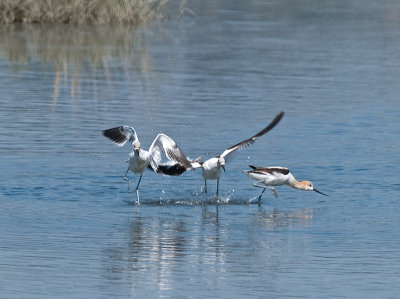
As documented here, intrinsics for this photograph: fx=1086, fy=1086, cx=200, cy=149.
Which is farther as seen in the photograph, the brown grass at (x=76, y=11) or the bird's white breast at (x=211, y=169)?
the brown grass at (x=76, y=11)

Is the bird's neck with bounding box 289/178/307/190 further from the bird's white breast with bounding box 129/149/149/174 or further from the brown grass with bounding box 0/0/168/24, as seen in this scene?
the brown grass with bounding box 0/0/168/24

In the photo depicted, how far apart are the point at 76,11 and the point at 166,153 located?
71.0ft

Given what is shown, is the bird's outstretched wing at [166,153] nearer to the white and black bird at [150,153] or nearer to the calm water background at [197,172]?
the white and black bird at [150,153]

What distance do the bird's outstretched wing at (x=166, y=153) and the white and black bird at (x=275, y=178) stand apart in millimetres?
800

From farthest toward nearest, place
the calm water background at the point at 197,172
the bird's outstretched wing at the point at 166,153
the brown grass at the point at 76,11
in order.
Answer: the brown grass at the point at 76,11 < the bird's outstretched wing at the point at 166,153 < the calm water background at the point at 197,172

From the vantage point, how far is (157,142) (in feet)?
41.2

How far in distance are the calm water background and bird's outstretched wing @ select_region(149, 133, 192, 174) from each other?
35 cm

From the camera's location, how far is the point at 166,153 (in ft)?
40.6

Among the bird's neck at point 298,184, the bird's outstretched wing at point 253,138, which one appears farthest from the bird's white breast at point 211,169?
the bird's neck at point 298,184

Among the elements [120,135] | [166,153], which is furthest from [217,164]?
[120,135]

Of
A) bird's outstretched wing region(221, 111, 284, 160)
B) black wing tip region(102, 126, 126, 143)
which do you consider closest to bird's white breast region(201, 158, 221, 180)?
bird's outstretched wing region(221, 111, 284, 160)

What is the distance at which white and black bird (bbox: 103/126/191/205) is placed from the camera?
40.7 ft

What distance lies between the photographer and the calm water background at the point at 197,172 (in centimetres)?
893

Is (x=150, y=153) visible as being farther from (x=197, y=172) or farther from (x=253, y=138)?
(x=197, y=172)
